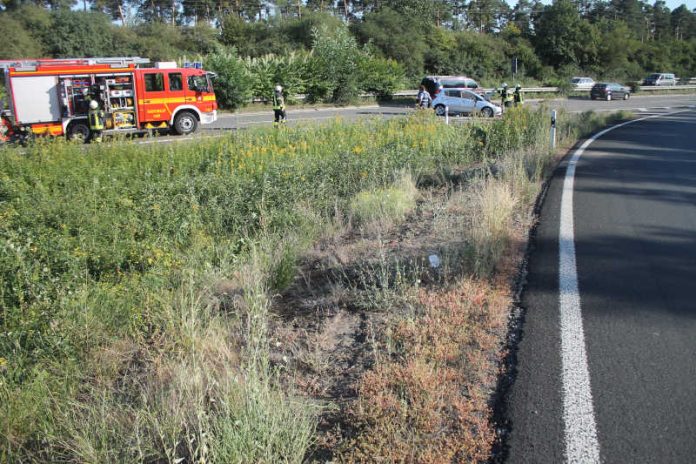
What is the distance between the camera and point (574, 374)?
13.2 feet

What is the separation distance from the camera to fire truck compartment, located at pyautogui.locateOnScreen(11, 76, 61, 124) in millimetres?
19797

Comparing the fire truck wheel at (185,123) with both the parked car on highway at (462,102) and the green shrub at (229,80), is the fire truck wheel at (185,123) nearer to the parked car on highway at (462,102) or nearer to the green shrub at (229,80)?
the green shrub at (229,80)

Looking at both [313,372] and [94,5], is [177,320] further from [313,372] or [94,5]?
[94,5]

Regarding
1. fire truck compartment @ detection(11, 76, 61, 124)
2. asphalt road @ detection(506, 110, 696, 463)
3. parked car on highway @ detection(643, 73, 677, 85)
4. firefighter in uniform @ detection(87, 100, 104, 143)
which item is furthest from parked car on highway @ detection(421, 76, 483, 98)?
parked car on highway @ detection(643, 73, 677, 85)

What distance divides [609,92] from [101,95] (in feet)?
130

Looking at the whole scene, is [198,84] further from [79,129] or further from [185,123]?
[79,129]

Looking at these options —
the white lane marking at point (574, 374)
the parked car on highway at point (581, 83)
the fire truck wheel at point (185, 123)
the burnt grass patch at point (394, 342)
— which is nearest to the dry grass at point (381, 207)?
the burnt grass patch at point (394, 342)

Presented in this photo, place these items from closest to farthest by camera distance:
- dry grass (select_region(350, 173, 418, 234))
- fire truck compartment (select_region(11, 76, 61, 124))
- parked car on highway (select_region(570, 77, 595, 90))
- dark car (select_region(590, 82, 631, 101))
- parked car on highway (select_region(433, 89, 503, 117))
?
dry grass (select_region(350, 173, 418, 234)) → fire truck compartment (select_region(11, 76, 61, 124)) → parked car on highway (select_region(433, 89, 503, 117)) → dark car (select_region(590, 82, 631, 101)) → parked car on highway (select_region(570, 77, 595, 90))

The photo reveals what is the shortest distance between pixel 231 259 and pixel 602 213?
5204 mm

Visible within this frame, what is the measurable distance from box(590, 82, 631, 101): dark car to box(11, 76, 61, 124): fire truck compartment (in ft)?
134

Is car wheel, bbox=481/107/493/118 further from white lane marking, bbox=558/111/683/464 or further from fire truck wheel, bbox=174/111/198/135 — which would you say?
white lane marking, bbox=558/111/683/464

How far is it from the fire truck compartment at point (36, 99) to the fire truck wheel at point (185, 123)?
162 inches

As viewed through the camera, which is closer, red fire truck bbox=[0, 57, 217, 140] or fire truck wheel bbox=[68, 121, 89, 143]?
red fire truck bbox=[0, 57, 217, 140]

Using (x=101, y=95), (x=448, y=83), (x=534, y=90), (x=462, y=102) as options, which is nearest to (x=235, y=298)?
(x=101, y=95)
